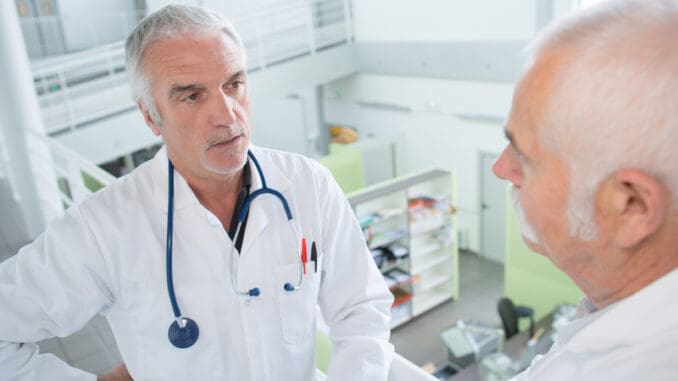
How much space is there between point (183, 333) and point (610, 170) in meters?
1.00

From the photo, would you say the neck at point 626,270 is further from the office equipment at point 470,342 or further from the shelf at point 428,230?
the shelf at point 428,230

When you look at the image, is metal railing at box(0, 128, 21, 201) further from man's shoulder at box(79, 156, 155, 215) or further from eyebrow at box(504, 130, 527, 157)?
eyebrow at box(504, 130, 527, 157)

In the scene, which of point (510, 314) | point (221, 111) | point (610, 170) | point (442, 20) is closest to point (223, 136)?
point (221, 111)

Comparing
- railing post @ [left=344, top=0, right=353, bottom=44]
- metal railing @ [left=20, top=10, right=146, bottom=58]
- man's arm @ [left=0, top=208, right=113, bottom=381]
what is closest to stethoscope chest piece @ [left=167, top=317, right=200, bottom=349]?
man's arm @ [left=0, top=208, right=113, bottom=381]

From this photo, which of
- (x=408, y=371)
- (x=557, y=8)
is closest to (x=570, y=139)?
(x=408, y=371)

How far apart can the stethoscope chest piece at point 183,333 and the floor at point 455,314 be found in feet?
14.9

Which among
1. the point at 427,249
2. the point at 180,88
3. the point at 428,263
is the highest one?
the point at 180,88

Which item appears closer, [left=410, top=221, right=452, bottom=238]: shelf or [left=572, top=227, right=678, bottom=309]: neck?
[left=572, top=227, right=678, bottom=309]: neck

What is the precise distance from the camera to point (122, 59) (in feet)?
24.0

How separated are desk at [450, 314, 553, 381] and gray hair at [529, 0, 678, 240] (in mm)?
3955

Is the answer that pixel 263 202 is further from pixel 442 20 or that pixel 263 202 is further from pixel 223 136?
pixel 442 20

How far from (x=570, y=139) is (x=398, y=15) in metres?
8.23

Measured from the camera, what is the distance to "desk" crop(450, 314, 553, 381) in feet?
14.0

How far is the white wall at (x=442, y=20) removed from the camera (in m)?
6.80
